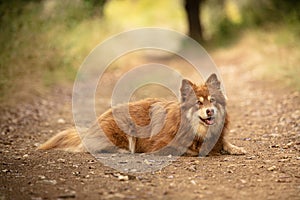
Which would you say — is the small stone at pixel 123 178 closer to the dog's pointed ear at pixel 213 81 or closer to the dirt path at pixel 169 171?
the dirt path at pixel 169 171

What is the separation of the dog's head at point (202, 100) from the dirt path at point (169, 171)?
21.6 inches

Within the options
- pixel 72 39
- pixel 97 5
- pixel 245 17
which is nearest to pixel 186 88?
pixel 72 39

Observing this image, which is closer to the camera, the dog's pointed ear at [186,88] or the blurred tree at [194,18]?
the dog's pointed ear at [186,88]

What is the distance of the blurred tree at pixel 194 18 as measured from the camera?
80.1ft

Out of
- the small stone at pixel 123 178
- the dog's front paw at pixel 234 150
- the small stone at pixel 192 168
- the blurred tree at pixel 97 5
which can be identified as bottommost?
the small stone at pixel 123 178

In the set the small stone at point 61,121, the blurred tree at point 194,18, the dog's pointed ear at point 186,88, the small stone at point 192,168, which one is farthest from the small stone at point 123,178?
the blurred tree at point 194,18

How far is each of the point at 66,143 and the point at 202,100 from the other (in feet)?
6.66

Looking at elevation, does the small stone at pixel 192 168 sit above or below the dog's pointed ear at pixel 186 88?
below

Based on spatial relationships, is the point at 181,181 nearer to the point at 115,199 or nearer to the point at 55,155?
the point at 115,199

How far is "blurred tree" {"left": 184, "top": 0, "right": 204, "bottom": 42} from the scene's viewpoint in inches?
961

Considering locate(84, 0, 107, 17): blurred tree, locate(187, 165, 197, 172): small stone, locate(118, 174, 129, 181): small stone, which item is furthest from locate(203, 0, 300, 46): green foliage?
locate(118, 174, 129, 181): small stone

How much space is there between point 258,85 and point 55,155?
8.17 metres

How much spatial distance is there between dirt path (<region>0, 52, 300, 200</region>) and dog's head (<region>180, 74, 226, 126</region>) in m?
0.55

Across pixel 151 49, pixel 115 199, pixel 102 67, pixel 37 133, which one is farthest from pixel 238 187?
pixel 151 49
